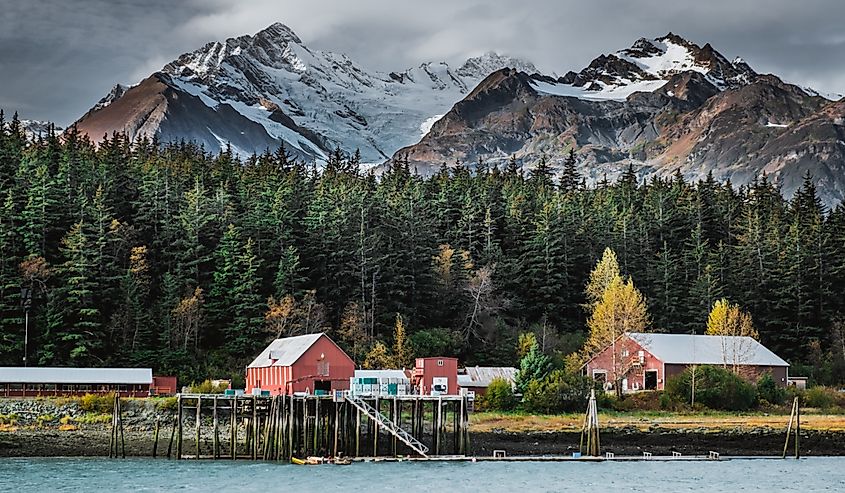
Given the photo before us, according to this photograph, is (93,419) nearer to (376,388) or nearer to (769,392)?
(376,388)

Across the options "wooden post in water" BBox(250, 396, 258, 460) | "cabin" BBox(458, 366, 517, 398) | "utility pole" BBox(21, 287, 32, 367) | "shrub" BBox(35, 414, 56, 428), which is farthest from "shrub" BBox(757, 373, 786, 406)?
"utility pole" BBox(21, 287, 32, 367)

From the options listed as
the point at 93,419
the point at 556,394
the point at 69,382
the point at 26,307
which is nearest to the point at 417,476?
the point at 556,394

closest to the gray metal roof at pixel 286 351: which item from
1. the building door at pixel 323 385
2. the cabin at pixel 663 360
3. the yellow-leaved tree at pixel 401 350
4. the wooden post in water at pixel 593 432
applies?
the building door at pixel 323 385

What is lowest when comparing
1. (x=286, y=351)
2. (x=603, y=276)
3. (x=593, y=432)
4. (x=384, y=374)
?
(x=593, y=432)

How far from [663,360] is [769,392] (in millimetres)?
8113

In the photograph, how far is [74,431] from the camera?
217 ft

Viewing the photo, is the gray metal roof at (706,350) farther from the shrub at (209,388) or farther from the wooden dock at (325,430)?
the shrub at (209,388)

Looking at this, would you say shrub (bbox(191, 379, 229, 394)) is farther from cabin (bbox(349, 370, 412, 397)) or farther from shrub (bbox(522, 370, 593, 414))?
shrub (bbox(522, 370, 593, 414))

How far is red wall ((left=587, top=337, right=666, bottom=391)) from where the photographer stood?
83188 mm

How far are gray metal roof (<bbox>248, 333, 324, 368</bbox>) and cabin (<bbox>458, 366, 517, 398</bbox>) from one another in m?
13.9

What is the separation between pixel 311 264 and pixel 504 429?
34.0 metres

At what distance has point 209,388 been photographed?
2916 inches

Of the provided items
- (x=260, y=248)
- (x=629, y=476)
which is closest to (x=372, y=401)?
(x=629, y=476)

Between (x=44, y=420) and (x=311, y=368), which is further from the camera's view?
(x=44, y=420)
